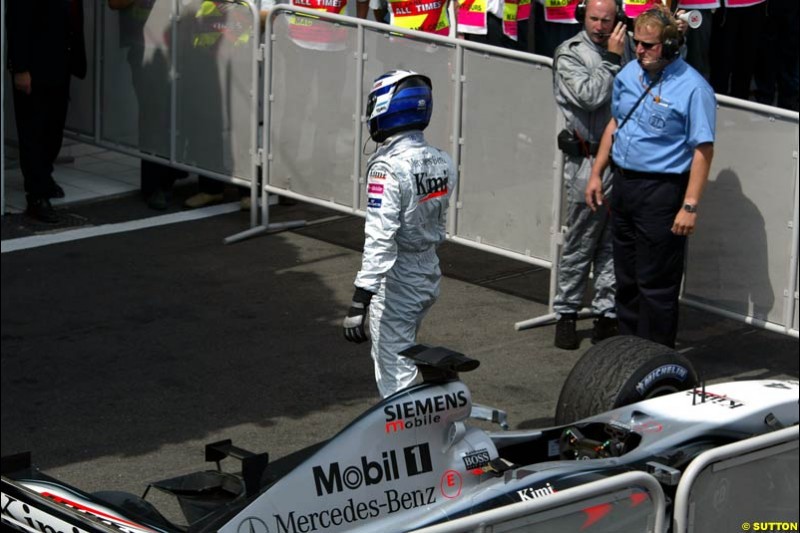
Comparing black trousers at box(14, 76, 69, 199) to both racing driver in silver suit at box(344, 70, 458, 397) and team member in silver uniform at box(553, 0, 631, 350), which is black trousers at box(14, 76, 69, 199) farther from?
racing driver in silver suit at box(344, 70, 458, 397)

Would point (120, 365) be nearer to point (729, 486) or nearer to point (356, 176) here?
point (356, 176)

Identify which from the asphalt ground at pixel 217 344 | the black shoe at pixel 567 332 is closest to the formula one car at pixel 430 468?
the asphalt ground at pixel 217 344

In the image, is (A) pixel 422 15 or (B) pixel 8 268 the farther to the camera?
(A) pixel 422 15

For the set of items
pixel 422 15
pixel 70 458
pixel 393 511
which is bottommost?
pixel 70 458

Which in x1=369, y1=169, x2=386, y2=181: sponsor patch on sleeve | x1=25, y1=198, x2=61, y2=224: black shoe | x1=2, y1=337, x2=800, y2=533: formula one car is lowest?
x1=25, y1=198, x2=61, y2=224: black shoe

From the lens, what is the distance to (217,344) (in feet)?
29.2

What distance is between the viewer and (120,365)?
8.55 meters

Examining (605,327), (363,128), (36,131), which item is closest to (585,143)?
(605,327)

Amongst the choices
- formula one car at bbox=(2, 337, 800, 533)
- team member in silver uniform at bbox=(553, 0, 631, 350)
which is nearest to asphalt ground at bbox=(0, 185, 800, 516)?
team member in silver uniform at bbox=(553, 0, 631, 350)

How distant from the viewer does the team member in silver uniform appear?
28.3 ft

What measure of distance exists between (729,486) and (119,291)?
5628 mm

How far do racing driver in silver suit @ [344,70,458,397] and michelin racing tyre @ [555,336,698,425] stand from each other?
0.72m

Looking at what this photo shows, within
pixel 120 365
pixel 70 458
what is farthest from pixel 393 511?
pixel 120 365

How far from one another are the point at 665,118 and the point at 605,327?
1620 millimetres
